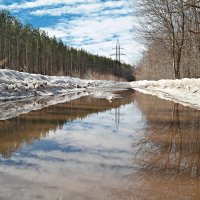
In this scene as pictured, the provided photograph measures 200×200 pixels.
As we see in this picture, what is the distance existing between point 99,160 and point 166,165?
1.02m

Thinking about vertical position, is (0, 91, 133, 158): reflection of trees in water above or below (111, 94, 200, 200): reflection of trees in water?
above

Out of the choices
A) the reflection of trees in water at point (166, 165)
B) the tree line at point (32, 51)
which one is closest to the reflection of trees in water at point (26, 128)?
the reflection of trees in water at point (166, 165)

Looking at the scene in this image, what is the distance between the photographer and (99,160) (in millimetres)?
5578

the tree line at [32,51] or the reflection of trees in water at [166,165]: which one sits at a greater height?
the tree line at [32,51]

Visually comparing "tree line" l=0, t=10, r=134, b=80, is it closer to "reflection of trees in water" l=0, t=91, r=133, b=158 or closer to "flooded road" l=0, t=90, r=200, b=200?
"reflection of trees in water" l=0, t=91, r=133, b=158

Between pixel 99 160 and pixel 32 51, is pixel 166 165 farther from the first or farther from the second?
pixel 32 51

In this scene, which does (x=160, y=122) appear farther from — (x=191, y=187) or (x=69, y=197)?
(x=69, y=197)

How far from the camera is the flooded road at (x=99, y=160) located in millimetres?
4113

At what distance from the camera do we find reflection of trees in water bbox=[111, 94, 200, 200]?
4.09 meters

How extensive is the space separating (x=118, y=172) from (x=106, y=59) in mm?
168494

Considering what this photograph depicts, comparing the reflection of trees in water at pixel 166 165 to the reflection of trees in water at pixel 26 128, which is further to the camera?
the reflection of trees in water at pixel 26 128

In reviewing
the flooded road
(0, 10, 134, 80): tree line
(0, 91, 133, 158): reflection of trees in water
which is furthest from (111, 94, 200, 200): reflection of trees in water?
(0, 10, 134, 80): tree line

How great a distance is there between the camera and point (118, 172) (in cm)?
487

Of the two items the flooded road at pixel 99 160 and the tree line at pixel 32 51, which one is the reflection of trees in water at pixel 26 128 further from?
the tree line at pixel 32 51
